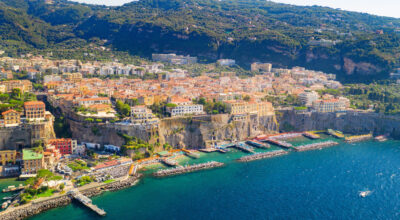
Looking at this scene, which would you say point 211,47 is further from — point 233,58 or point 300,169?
point 300,169

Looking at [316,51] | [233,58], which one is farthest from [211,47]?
[316,51]

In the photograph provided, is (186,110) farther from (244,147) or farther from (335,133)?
(335,133)

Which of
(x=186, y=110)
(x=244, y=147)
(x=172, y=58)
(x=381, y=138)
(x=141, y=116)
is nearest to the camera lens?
(x=141, y=116)

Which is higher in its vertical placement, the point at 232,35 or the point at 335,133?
the point at 232,35

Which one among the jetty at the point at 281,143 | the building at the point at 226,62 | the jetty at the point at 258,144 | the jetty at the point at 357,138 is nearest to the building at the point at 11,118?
the jetty at the point at 258,144

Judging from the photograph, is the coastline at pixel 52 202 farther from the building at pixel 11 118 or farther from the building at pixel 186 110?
the building at pixel 186 110

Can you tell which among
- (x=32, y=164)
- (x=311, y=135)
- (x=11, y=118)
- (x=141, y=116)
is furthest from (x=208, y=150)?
(x=11, y=118)
